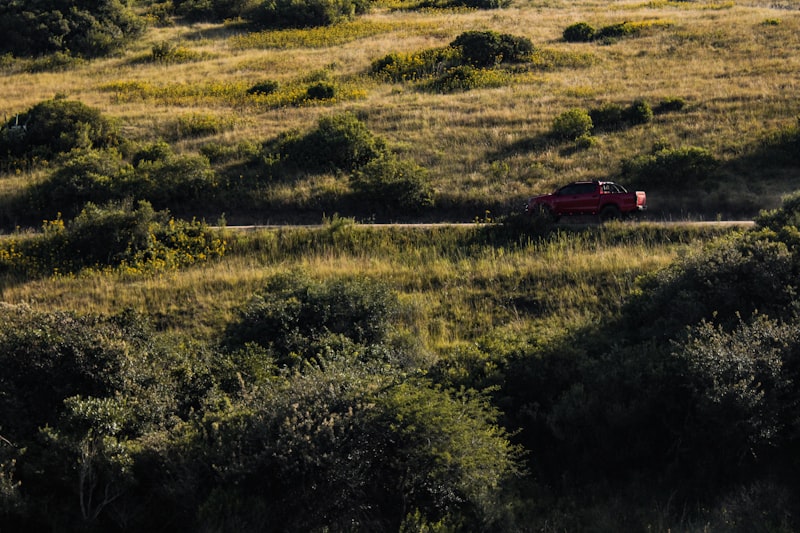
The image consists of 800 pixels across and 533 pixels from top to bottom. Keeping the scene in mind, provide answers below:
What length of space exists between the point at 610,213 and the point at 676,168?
384 cm

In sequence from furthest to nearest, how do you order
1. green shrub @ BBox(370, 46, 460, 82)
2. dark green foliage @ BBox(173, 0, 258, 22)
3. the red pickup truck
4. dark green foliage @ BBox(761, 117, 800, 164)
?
dark green foliage @ BBox(173, 0, 258, 22)
green shrub @ BBox(370, 46, 460, 82)
dark green foliage @ BBox(761, 117, 800, 164)
the red pickup truck

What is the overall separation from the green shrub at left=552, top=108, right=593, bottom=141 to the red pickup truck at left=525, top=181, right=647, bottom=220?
21.0 ft

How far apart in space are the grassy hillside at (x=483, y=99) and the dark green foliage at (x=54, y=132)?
1.10 meters

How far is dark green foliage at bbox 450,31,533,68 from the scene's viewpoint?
38656 millimetres

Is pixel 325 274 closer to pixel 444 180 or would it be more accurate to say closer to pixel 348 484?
pixel 444 180

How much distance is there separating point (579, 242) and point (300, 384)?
36.9ft

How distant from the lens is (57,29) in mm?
45188

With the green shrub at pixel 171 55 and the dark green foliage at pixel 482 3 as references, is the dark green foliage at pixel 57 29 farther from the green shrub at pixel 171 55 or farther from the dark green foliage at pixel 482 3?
the dark green foliage at pixel 482 3

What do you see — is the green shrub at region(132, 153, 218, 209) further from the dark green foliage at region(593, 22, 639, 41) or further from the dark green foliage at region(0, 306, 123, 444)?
the dark green foliage at region(593, 22, 639, 41)

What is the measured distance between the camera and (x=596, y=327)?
52.6 feet

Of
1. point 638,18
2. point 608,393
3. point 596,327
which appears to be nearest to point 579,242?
point 596,327

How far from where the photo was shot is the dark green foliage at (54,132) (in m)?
29.6

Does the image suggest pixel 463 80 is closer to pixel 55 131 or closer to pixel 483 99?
pixel 483 99

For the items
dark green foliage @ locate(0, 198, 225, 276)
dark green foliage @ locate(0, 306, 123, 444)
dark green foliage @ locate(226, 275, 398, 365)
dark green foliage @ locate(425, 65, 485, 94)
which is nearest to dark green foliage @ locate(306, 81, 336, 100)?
dark green foliage @ locate(425, 65, 485, 94)
